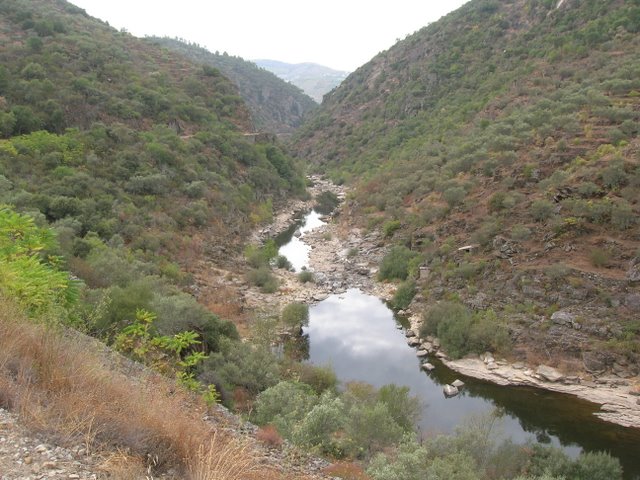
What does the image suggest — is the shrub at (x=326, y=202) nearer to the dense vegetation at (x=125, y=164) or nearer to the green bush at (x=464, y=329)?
the dense vegetation at (x=125, y=164)

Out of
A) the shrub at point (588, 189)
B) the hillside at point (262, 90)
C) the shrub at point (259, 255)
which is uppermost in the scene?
the hillside at point (262, 90)

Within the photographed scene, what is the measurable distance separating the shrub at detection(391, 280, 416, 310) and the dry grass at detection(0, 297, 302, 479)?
64.9 feet

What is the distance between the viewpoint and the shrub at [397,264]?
90.2ft

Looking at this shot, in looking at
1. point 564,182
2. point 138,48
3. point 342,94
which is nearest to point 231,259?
point 564,182

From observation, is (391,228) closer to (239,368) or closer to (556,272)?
(556,272)

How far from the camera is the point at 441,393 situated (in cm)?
1766

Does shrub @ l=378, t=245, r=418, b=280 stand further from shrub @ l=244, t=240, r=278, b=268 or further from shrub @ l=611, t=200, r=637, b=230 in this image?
shrub @ l=611, t=200, r=637, b=230

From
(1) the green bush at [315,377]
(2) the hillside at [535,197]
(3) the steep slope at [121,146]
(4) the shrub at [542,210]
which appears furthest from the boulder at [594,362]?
(3) the steep slope at [121,146]

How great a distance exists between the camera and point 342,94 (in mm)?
94750

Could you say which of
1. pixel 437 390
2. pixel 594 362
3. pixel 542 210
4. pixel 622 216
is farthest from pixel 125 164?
pixel 594 362

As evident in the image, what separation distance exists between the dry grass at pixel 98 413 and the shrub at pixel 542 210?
21040 mm

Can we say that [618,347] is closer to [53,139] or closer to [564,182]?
[564,182]

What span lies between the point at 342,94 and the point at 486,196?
72627mm

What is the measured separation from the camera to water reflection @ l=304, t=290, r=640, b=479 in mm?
14727
